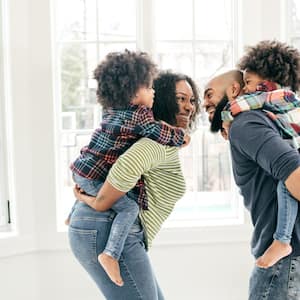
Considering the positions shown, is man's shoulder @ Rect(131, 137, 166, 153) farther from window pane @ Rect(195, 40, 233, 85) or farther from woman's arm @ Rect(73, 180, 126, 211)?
window pane @ Rect(195, 40, 233, 85)

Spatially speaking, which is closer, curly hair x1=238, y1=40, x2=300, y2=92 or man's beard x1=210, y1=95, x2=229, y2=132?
curly hair x1=238, y1=40, x2=300, y2=92

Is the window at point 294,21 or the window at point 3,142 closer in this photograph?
the window at point 3,142

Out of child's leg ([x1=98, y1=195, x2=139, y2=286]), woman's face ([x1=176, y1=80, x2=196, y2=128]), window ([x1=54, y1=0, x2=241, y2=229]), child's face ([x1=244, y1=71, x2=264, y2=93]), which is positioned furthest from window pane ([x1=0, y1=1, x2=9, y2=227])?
child's face ([x1=244, y1=71, x2=264, y2=93])

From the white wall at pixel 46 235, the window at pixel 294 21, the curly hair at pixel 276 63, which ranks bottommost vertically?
the white wall at pixel 46 235

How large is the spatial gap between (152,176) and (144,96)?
11.0 inches

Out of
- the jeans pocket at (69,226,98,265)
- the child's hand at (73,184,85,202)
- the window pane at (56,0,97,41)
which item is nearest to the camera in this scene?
the jeans pocket at (69,226,98,265)

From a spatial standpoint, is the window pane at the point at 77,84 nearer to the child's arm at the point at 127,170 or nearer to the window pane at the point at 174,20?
the window pane at the point at 174,20

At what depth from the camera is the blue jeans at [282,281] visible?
5.02ft

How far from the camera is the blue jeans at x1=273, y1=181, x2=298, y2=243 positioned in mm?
1488

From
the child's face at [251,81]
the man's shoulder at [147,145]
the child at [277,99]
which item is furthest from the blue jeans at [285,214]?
the man's shoulder at [147,145]

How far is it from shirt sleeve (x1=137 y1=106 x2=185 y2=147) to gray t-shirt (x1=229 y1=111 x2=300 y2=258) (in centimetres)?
28

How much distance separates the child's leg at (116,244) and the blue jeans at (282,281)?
0.45m

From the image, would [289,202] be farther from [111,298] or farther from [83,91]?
[83,91]

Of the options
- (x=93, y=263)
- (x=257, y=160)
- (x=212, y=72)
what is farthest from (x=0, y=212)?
(x=257, y=160)
